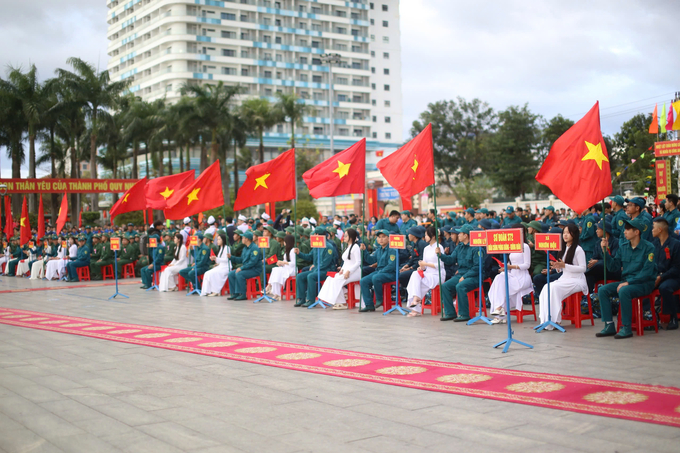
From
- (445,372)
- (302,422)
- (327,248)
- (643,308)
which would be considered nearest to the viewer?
(302,422)

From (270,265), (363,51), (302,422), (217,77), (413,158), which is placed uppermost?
(363,51)

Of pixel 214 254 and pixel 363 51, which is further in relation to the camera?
pixel 363 51

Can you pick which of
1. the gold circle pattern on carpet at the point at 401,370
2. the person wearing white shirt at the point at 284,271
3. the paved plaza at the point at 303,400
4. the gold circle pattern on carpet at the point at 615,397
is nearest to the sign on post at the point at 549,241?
the paved plaza at the point at 303,400

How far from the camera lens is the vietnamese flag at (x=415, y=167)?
11484 mm

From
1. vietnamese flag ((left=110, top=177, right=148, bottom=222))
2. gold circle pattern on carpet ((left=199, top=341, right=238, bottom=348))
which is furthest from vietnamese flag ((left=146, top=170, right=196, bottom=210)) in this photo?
gold circle pattern on carpet ((left=199, top=341, right=238, bottom=348))

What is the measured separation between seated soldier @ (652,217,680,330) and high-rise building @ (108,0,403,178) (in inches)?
2705

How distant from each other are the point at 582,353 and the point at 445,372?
1983 millimetres

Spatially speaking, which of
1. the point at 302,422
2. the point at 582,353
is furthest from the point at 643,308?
the point at 302,422

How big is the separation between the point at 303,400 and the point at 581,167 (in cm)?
574

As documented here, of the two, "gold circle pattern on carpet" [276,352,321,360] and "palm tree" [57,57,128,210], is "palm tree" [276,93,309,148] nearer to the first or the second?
"palm tree" [57,57,128,210]

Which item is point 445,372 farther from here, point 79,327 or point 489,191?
point 489,191

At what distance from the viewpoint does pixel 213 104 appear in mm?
46188

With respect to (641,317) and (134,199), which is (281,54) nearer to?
(134,199)

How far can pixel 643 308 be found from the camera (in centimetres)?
973
